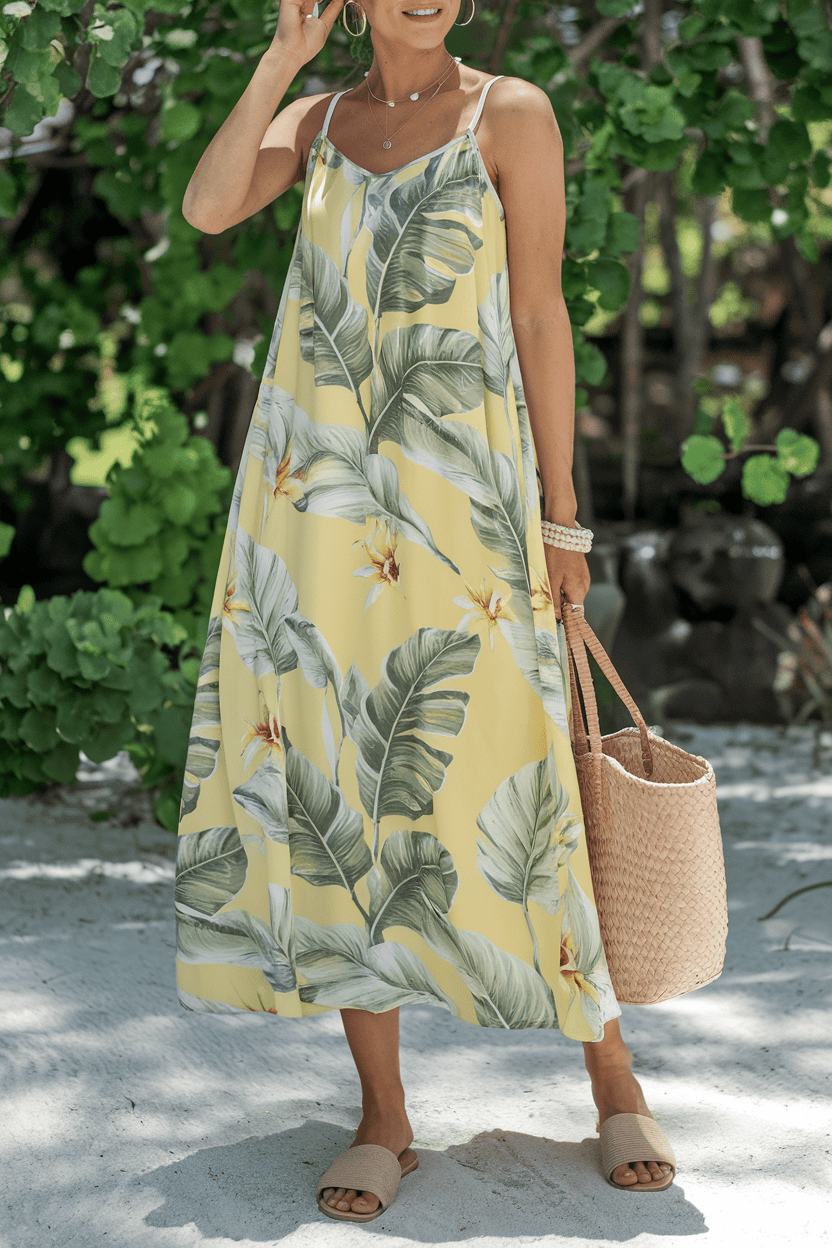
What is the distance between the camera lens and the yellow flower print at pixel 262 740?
64.7 inches

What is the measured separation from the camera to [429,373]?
158 cm

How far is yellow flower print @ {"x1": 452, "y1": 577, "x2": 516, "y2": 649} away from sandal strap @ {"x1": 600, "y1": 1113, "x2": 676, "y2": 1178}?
2.31ft

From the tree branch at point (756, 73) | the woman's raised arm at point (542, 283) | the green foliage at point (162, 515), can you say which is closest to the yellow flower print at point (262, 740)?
the woman's raised arm at point (542, 283)

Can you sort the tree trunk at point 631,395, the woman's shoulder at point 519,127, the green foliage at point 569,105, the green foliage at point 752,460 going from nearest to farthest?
the woman's shoulder at point 519,127 → the green foliage at point 569,105 → the green foliage at point 752,460 → the tree trunk at point 631,395

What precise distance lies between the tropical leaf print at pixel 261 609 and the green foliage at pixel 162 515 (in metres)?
1.63

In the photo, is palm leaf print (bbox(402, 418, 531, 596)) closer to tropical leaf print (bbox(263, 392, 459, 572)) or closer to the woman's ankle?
tropical leaf print (bbox(263, 392, 459, 572))

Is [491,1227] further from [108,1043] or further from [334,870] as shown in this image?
[108,1043]

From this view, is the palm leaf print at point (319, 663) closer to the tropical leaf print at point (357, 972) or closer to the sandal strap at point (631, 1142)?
the tropical leaf print at point (357, 972)

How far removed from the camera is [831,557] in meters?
5.04

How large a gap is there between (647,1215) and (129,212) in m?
2.89

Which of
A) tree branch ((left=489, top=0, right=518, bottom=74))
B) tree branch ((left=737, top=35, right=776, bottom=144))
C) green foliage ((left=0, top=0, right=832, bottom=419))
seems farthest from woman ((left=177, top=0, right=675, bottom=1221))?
tree branch ((left=737, top=35, right=776, bottom=144))

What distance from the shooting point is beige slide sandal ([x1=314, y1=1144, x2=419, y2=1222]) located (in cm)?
160

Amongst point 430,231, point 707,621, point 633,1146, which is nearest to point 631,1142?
point 633,1146

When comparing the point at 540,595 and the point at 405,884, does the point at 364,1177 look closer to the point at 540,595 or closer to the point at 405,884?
the point at 405,884
